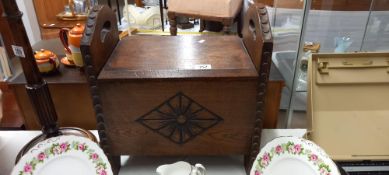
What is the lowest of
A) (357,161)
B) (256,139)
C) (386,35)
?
(357,161)

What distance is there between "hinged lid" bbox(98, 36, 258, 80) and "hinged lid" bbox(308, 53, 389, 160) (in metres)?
0.24

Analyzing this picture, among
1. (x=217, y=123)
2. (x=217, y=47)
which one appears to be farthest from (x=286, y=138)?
(x=217, y=47)

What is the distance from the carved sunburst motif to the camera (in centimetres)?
67

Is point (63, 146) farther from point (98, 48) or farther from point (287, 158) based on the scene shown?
point (287, 158)

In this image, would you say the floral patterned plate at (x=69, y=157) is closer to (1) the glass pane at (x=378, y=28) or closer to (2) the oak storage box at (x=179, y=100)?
(2) the oak storage box at (x=179, y=100)

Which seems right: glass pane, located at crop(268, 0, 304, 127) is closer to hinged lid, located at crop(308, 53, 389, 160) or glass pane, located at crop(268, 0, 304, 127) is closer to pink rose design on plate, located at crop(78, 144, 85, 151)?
hinged lid, located at crop(308, 53, 389, 160)

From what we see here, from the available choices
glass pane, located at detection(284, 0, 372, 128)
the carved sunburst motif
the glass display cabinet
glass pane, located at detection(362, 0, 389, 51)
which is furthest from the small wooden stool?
the carved sunburst motif

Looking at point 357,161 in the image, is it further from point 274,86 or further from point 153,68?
point 153,68

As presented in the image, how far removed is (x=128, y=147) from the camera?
73cm

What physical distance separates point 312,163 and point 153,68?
1.42 feet

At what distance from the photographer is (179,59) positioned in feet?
2.37

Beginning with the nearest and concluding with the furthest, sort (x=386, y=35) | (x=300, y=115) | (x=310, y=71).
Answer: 1. (x=310, y=71)
2. (x=300, y=115)
3. (x=386, y=35)

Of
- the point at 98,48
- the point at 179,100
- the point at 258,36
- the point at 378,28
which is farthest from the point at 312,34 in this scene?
the point at 98,48

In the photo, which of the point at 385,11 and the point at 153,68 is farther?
the point at 385,11
